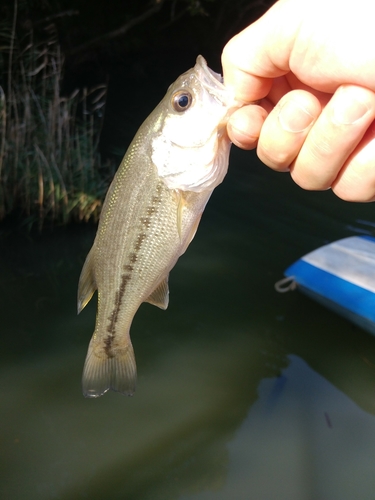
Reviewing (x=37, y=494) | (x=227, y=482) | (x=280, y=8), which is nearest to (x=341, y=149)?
(x=280, y=8)

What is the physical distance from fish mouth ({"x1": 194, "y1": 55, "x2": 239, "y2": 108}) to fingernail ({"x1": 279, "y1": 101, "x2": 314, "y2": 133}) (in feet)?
0.71

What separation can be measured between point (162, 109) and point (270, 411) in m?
2.46

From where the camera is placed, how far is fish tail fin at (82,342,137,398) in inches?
78.5

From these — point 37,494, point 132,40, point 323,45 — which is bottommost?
point 37,494

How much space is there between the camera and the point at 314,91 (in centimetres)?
147

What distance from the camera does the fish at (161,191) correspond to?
1.60 metres

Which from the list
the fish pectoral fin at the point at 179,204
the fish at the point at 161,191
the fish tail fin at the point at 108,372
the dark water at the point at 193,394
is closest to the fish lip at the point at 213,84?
the fish at the point at 161,191

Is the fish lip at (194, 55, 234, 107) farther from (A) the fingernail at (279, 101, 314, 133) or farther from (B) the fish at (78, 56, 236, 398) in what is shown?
(A) the fingernail at (279, 101, 314, 133)

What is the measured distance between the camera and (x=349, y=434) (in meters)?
3.20

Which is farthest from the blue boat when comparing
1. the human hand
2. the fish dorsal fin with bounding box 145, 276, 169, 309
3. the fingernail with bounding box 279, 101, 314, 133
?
the fingernail with bounding box 279, 101, 314, 133

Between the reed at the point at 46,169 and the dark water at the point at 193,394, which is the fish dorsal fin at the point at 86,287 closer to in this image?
the dark water at the point at 193,394

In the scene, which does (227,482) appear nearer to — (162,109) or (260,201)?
(162,109)

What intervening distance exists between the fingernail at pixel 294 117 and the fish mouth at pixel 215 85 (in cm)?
22

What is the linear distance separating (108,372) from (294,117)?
1.31 meters
